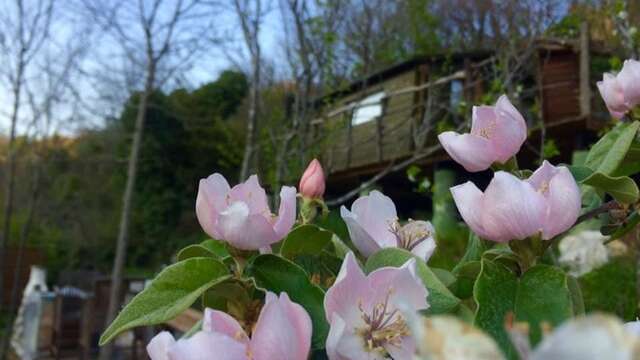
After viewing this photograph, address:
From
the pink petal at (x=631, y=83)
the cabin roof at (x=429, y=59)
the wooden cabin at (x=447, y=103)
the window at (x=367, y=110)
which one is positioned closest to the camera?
the pink petal at (x=631, y=83)

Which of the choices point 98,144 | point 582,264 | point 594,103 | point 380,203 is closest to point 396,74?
point 594,103

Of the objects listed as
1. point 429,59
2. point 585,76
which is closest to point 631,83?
point 585,76

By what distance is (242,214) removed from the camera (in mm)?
664

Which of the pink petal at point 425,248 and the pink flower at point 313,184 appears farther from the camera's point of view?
the pink flower at point 313,184

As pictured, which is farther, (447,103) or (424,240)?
(447,103)

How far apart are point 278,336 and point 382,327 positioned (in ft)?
0.34

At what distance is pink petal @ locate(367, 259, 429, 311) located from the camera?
549mm

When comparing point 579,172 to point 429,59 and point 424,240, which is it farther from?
point 429,59

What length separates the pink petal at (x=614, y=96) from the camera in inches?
37.8

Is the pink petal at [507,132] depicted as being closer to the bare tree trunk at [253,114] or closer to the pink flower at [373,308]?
the pink flower at [373,308]

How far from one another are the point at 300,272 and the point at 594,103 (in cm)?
702

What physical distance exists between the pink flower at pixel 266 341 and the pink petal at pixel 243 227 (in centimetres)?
16

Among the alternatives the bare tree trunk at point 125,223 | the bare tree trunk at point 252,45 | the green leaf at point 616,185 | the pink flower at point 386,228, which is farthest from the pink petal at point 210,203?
the bare tree trunk at point 125,223

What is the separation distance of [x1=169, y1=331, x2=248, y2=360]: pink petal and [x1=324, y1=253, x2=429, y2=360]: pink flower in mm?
77
